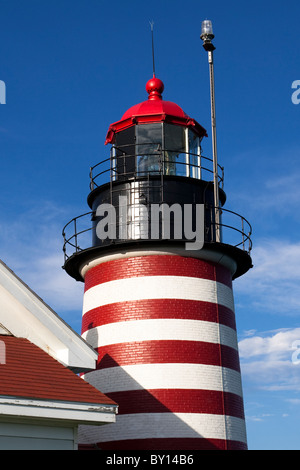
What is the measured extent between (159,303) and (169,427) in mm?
2893

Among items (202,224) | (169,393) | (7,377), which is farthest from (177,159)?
(7,377)

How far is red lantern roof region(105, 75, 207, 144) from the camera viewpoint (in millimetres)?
16703

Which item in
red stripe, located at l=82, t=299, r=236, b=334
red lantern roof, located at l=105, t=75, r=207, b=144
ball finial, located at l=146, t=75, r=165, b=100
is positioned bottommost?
red stripe, located at l=82, t=299, r=236, b=334

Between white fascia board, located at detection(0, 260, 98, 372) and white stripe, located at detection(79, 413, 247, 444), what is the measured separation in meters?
2.99

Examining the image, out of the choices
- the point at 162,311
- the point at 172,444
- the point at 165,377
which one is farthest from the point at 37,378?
the point at 162,311

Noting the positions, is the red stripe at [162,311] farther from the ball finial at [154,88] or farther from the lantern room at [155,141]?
the ball finial at [154,88]

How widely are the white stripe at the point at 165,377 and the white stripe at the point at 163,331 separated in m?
0.65

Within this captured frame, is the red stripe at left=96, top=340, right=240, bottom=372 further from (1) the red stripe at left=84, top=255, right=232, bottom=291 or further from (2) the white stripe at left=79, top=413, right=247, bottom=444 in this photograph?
(1) the red stripe at left=84, top=255, right=232, bottom=291

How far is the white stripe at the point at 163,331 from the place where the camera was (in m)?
14.7

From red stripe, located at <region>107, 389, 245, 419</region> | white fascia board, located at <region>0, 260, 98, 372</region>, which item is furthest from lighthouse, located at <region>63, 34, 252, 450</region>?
white fascia board, located at <region>0, 260, 98, 372</region>

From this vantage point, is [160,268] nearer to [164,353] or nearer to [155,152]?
[164,353]

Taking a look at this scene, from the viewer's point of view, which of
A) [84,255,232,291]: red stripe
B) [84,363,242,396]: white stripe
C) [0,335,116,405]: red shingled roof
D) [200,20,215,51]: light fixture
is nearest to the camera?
[0,335,116,405]: red shingled roof

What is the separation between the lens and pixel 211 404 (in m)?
14.5
